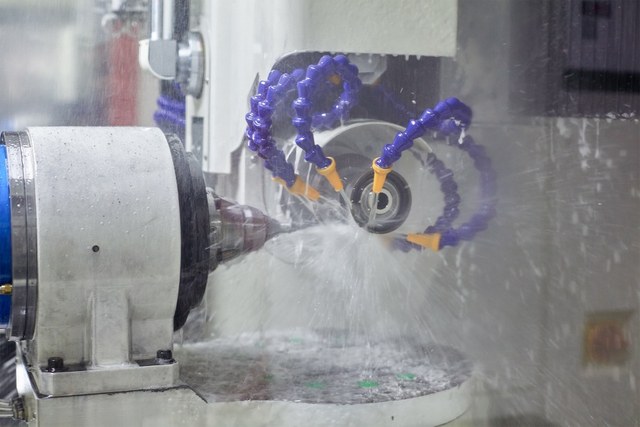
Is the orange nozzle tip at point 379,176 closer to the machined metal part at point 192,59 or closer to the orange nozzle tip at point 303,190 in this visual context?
the orange nozzle tip at point 303,190

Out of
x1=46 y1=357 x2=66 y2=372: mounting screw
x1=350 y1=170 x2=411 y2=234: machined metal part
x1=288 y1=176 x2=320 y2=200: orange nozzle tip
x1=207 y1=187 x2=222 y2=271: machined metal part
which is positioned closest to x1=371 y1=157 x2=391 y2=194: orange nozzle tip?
x1=350 y1=170 x2=411 y2=234: machined metal part

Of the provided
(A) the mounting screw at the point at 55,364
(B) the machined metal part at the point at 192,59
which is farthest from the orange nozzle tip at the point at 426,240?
(A) the mounting screw at the point at 55,364

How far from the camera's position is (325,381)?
3.47 feet

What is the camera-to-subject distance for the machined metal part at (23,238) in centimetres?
83

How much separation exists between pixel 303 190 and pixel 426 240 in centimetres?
24

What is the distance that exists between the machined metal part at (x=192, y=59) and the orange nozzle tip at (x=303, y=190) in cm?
33

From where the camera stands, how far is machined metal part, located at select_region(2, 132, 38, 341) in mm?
830

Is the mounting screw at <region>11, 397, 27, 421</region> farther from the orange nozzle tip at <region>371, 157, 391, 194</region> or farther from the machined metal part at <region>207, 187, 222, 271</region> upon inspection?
the orange nozzle tip at <region>371, 157, 391, 194</region>

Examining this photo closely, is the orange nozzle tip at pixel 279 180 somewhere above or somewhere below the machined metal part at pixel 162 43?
below

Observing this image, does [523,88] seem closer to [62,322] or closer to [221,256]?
[221,256]

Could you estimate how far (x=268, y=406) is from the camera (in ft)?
3.10

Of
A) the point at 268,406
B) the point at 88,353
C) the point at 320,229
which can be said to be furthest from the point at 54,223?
the point at 320,229

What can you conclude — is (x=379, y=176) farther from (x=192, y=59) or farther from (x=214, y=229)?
(x=192, y=59)

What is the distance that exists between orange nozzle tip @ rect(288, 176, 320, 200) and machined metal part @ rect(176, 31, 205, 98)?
326 mm
